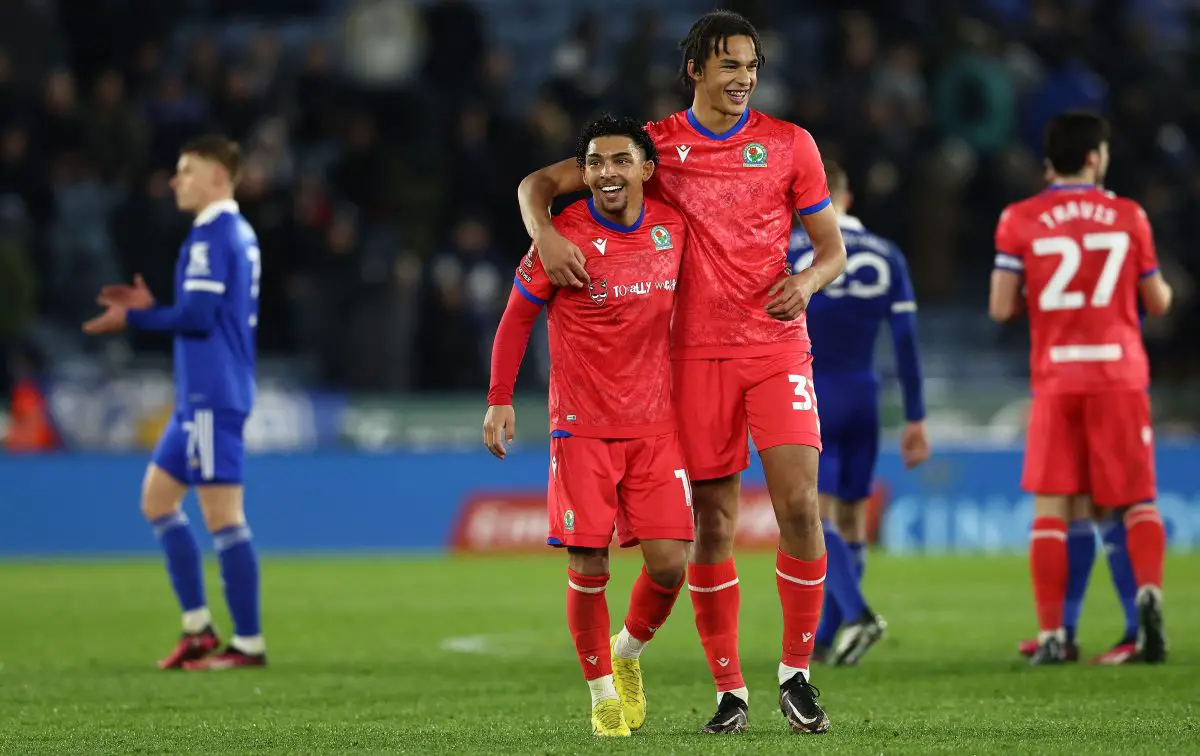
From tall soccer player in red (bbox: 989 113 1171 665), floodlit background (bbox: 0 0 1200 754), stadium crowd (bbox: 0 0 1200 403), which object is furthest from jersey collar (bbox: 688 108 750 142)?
stadium crowd (bbox: 0 0 1200 403)

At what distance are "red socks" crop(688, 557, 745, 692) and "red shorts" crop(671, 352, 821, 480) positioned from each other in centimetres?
33

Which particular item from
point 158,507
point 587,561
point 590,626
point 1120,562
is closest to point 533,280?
point 587,561

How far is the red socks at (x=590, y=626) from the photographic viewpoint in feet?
20.5

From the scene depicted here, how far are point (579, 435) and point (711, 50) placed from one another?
136cm

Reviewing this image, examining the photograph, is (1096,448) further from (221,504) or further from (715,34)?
(221,504)

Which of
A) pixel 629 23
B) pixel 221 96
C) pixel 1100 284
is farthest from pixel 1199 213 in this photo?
pixel 1100 284

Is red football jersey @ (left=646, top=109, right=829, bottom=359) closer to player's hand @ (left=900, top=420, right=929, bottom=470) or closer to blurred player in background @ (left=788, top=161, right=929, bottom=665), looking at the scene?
blurred player in background @ (left=788, top=161, right=929, bottom=665)

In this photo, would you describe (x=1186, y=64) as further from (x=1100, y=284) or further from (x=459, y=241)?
(x=1100, y=284)

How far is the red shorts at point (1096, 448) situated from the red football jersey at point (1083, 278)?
8 cm

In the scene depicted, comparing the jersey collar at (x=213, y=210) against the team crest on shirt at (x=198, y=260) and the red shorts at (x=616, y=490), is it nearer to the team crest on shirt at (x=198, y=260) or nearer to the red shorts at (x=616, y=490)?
the team crest on shirt at (x=198, y=260)

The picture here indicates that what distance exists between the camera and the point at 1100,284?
8.51 meters

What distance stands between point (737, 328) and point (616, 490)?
67 centimetres

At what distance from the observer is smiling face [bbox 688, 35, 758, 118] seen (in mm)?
6316

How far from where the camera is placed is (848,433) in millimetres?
8883
